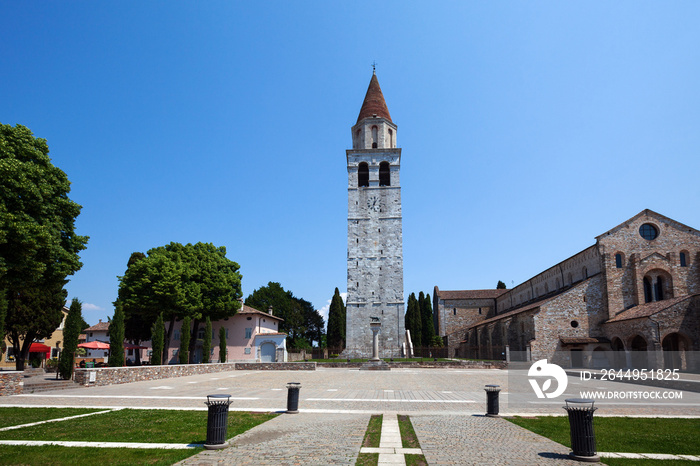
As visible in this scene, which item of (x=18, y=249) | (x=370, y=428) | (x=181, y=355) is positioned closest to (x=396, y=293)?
(x=181, y=355)

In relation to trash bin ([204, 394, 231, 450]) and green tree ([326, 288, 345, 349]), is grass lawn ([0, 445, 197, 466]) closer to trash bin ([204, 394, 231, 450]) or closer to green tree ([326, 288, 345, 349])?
trash bin ([204, 394, 231, 450])

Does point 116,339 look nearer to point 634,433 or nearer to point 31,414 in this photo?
point 31,414

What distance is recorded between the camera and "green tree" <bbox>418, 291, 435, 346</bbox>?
63906 millimetres

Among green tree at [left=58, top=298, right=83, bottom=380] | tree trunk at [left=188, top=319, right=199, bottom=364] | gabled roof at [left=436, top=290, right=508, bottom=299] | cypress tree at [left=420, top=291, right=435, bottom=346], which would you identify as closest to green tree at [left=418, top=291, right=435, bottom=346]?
cypress tree at [left=420, top=291, right=435, bottom=346]

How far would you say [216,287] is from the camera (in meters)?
43.1

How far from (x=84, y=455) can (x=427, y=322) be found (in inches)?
2449

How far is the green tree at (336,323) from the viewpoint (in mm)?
66375

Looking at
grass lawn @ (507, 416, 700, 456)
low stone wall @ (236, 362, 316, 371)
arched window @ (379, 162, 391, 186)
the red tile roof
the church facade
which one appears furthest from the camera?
arched window @ (379, 162, 391, 186)

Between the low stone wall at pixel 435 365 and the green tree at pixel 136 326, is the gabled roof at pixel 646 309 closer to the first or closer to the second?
the low stone wall at pixel 435 365

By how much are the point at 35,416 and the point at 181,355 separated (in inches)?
911

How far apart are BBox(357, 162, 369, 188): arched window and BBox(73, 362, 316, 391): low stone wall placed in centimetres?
2630

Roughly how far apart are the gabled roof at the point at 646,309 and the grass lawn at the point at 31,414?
3469cm

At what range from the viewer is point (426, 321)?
67.2 meters

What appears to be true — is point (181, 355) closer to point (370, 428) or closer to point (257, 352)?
point (257, 352)
